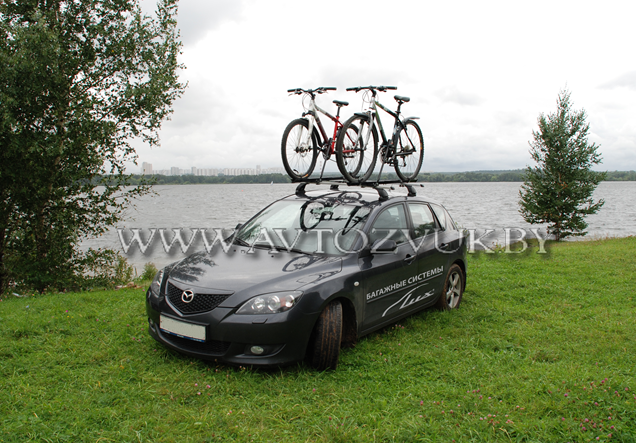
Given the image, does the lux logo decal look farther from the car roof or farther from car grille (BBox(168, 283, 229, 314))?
car grille (BBox(168, 283, 229, 314))

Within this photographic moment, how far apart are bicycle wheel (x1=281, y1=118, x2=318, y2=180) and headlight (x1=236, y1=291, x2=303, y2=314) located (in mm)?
2546

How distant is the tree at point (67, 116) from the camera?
8.57m

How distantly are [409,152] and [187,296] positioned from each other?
4705 millimetres

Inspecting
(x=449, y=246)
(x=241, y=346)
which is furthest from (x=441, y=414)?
(x=449, y=246)

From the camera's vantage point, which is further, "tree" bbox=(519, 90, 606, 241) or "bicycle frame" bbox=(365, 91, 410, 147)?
"tree" bbox=(519, 90, 606, 241)

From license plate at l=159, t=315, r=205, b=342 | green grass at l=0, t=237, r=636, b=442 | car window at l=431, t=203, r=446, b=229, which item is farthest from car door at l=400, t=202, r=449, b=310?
license plate at l=159, t=315, r=205, b=342

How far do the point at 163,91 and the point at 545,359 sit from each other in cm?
947

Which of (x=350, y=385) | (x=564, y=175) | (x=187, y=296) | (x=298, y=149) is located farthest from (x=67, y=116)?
(x=564, y=175)

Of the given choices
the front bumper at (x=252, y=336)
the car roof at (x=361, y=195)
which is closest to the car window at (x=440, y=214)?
the car roof at (x=361, y=195)

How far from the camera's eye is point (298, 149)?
6.18 meters

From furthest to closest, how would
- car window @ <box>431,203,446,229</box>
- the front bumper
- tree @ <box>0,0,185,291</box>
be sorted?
tree @ <box>0,0,185,291</box>, car window @ <box>431,203,446,229</box>, the front bumper

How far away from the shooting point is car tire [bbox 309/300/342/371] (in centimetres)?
398

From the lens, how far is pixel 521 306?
6.54 metres

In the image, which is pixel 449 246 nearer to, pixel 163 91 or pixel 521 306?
pixel 521 306
